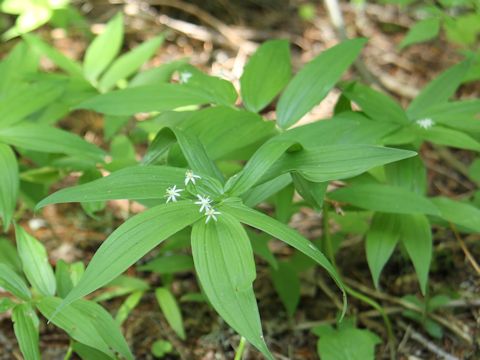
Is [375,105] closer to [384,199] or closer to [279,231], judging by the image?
[384,199]

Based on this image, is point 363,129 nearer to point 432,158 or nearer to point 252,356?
point 252,356

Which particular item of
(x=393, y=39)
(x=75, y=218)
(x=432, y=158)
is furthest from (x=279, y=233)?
(x=393, y=39)

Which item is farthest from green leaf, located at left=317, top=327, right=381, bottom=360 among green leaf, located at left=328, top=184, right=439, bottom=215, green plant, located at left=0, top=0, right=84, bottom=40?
green plant, located at left=0, top=0, right=84, bottom=40

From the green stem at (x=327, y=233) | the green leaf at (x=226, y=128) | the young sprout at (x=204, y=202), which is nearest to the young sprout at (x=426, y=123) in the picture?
the green stem at (x=327, y=233)

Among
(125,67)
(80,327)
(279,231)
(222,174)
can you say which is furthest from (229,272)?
(125,67)

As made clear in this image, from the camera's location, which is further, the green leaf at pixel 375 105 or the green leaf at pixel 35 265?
the green leaf at pixel 375 105

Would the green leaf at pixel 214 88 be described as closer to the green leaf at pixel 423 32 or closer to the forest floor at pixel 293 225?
the forest floor at pixel 293 225
